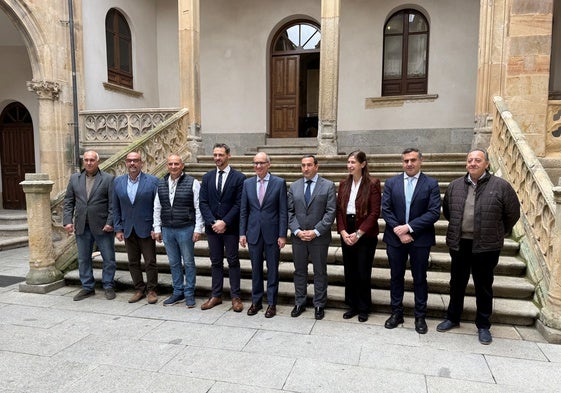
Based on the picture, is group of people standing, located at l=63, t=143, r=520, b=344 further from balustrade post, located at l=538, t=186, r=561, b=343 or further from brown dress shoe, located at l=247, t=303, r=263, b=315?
balustrade post, located at l=538, t=186, r=561, b=343

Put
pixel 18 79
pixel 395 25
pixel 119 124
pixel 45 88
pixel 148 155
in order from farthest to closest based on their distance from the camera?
pixel 18 79, pixel 395 25, pixel 119 124, pixel 45 88, pixel 148 155

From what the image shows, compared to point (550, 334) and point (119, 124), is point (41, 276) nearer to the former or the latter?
point (119, 124)

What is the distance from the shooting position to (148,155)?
748 centimetres

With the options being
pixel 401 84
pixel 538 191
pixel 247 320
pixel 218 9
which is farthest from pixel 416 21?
pixel 247 320

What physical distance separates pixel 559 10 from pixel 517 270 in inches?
337

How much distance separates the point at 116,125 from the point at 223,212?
6.16 metres

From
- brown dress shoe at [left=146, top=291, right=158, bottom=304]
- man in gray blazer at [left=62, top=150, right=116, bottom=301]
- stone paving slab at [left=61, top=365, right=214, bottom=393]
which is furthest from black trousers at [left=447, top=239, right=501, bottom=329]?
man in gray blazer at [left=62, top=150, right=116, bottom=301]

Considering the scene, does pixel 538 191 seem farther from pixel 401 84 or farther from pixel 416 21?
pixel 416 21

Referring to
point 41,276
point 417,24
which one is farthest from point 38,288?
point 417,24

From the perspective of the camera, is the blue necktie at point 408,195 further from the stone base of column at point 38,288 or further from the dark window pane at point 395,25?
the dark window pane at point 395,25

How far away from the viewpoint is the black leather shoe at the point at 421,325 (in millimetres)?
3967

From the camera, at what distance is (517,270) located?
4.77 meters

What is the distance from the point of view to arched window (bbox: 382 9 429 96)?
10.9 meters

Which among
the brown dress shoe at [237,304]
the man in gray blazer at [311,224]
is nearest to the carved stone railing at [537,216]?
the man in gray blazer at [311,224]
